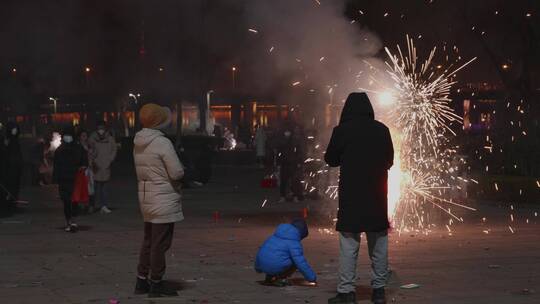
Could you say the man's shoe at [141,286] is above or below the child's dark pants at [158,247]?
below

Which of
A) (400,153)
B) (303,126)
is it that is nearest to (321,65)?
(400,153)

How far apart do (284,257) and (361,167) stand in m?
1.47

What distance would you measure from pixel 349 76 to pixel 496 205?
5.21 meters

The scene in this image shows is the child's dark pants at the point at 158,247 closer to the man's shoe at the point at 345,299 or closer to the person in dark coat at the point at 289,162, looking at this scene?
the man's shoe at the point at 345,299

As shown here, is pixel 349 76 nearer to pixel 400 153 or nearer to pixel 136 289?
pixel 400 153

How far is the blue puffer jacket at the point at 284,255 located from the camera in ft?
33.7

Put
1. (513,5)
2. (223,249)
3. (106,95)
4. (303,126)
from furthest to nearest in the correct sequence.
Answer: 1. (106,95)
2. (513,5)
3. (303,126)
4. (223,249)

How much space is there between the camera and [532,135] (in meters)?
24.6

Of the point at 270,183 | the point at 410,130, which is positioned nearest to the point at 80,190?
the point at 410,130

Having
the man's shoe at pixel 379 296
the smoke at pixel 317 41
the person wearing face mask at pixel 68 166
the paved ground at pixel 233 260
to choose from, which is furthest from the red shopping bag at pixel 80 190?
the man's shoe at pixel 379 296

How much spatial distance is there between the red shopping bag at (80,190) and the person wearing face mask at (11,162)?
3059 millimetres

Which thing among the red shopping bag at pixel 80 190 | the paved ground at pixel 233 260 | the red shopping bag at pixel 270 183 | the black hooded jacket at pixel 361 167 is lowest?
the paved ground at pixel 233 260

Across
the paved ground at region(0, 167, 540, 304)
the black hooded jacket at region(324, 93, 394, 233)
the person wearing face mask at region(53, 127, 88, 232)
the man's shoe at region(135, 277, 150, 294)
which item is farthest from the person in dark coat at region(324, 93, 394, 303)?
the person wearing face mask at region(53, 127, 88, 232)

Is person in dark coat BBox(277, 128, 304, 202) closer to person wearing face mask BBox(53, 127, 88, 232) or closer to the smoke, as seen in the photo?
the smoke
